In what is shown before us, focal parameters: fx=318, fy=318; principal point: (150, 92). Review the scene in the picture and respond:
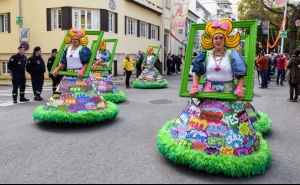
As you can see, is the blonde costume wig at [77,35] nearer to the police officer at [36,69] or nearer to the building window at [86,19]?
the police officer at [36,69]

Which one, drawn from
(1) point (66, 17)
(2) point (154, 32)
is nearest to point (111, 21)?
(1) point (66, 17)

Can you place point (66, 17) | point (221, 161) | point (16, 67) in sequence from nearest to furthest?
point (221, 161) < point (16, 67) < point (66, 17)

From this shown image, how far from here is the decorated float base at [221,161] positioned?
12.7ft

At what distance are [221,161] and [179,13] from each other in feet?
64.9

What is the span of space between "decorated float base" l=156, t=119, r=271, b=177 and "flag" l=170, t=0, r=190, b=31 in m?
19.2

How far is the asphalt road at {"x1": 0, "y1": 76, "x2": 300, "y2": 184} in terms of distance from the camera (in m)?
3.95

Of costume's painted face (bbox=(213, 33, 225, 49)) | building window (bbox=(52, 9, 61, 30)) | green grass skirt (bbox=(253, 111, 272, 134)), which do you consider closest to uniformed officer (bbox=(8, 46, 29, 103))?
green grass skirt (bbox=(253, 111, 272, 134))

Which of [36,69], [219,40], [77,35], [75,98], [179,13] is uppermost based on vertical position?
[179,13]

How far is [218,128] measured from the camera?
13.5 feet

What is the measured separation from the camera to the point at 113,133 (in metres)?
6.23

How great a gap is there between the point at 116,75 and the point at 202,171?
1895 cm

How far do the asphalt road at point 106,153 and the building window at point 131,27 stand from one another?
54.8 ft

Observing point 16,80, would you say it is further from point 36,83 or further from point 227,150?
point 227,150

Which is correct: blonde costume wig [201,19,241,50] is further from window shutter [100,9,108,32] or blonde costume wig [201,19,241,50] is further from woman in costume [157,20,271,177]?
window shutter [100,9,108,32]
